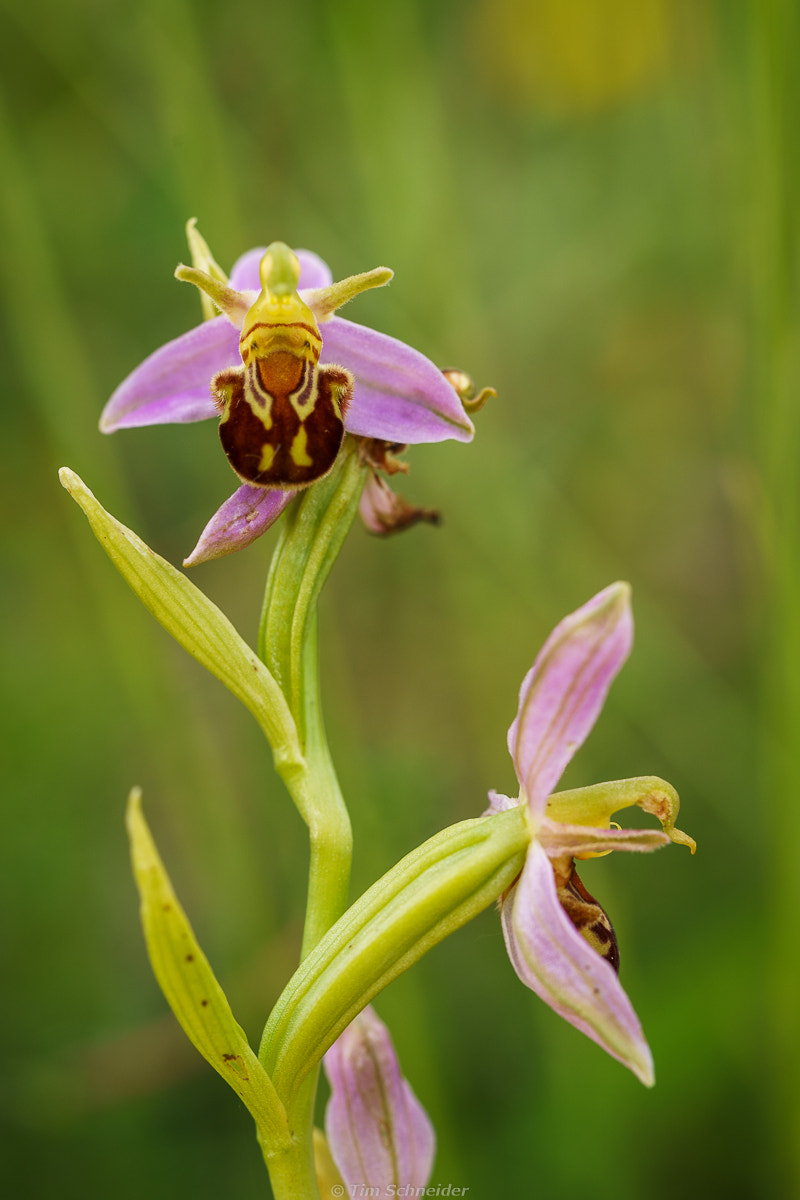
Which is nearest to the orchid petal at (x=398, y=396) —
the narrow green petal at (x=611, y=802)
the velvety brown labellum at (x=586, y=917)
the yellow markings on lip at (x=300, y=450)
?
the yellow markings on lip at (x=300, y=450)

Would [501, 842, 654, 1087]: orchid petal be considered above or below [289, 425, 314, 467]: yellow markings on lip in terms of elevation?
below

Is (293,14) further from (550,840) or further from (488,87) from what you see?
(550,840)

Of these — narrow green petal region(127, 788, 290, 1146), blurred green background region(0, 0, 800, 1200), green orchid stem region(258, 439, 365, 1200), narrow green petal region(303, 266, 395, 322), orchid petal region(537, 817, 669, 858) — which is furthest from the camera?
blurred green background region(0, 0, 800, 1200)

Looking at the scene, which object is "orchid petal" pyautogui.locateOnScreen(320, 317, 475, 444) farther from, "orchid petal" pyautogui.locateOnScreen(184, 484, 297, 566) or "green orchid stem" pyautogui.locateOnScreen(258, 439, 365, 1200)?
"orchid petal" pyautogui.locateOnScreen(184, 484, 297, 566)

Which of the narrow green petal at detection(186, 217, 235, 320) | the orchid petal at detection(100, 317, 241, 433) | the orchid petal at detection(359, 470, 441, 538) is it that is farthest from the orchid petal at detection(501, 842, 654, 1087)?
the narrow green petal at detection(186, 217, 235, 320)

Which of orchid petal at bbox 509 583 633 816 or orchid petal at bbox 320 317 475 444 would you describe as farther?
orchid petal at bbox 320 317 475 444

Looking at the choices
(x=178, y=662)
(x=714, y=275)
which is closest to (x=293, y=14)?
(x=714, y=275)

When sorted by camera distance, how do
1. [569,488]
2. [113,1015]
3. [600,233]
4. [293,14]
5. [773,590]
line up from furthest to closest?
1. [569,488]
2. [600,233]
3. [293,14]
4. [113,1015]
5. [773,590]
